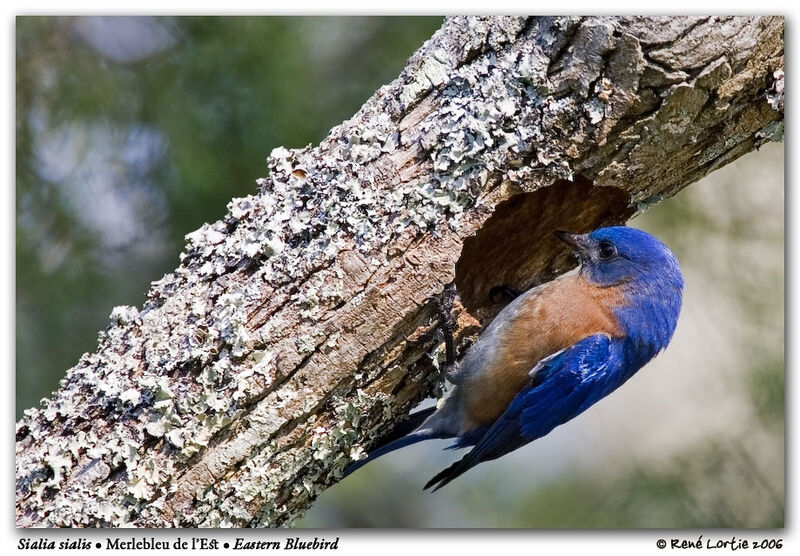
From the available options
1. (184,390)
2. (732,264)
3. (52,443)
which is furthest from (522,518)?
(52,443)

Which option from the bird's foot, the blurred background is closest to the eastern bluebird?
the bird's foot

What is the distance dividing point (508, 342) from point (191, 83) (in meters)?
1.56

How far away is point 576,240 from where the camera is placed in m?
2.84

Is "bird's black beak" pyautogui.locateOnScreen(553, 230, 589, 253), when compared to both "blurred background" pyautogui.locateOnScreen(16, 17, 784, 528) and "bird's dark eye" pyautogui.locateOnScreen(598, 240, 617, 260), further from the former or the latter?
"blurred background" pyautogui.locateOnScreen(16, 17, 784, 528)

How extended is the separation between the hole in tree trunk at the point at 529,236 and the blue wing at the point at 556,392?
1.07 feet

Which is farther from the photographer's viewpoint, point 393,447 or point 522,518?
point 522,518

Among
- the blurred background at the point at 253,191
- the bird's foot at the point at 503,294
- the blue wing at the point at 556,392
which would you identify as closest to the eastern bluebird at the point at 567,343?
the blue wing at the point at 556,392

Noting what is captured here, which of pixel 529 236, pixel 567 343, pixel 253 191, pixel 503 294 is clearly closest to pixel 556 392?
pixel 567 343

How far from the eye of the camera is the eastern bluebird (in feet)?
9.12

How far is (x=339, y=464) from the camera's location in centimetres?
250

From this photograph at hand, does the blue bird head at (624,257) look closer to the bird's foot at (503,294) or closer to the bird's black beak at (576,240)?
the bird's black beak at (576,240)

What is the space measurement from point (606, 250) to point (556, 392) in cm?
52

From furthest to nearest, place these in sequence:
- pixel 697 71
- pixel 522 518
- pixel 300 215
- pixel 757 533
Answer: pixel 522 518
pixel 757 533
pixel 300 215
pixel 697 71
